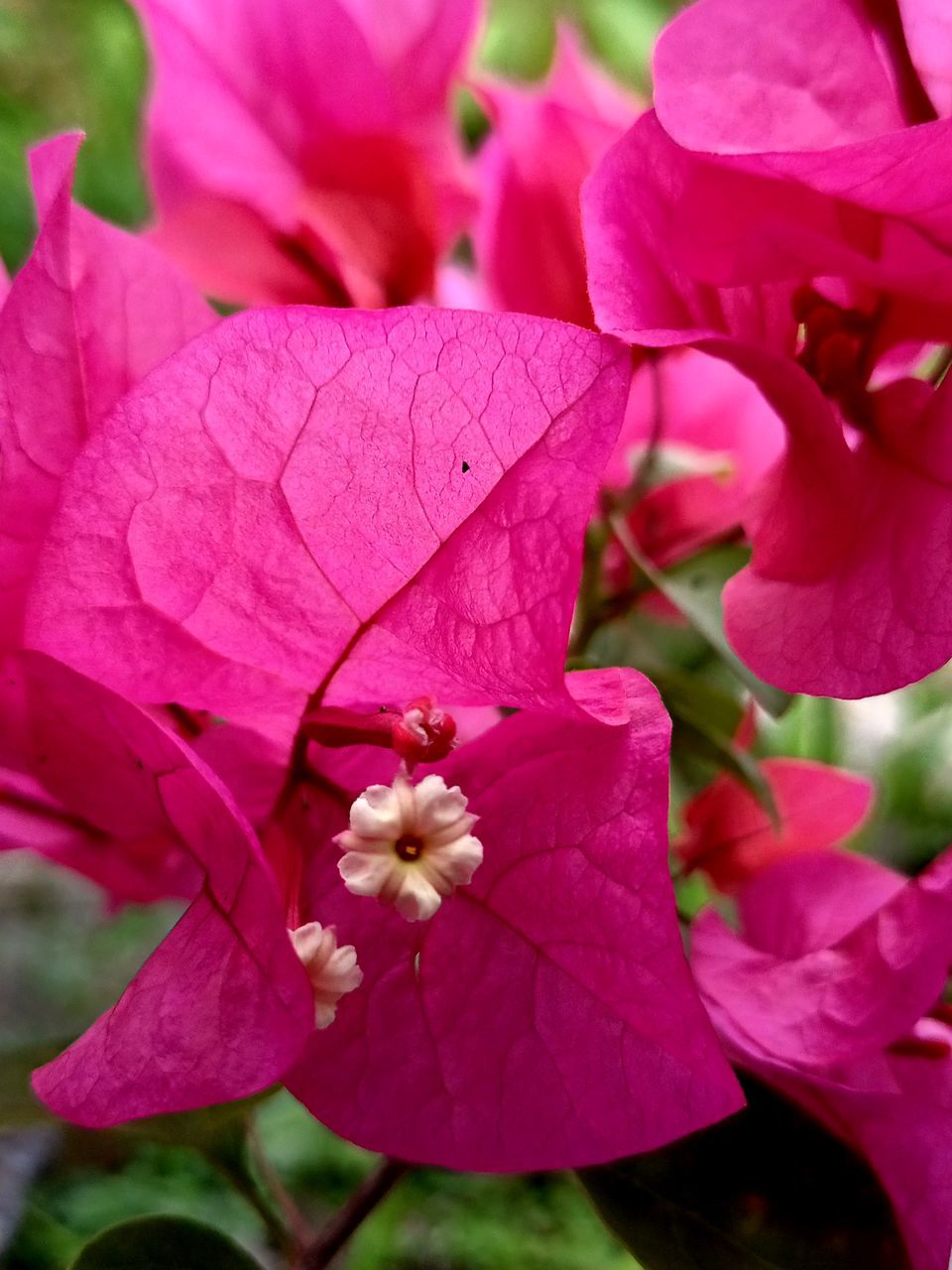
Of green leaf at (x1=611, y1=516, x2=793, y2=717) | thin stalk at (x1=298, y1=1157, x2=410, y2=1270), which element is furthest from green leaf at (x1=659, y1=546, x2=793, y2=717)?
thin stalk at (x1=298, y1=1157, x2=410, y2=1270)

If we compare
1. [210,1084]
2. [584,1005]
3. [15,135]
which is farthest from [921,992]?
[15,135]

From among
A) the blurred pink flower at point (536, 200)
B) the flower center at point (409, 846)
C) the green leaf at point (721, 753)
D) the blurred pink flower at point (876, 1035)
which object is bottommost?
the blurred pink flower at point (876, 1035)

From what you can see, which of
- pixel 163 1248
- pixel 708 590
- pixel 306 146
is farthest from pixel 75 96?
pixel 163 1248

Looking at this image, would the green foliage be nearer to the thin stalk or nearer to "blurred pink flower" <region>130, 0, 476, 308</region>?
"blurred pink flower" <region>130, 0, 476, 308</region>

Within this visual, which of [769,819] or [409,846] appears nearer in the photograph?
[409,846]

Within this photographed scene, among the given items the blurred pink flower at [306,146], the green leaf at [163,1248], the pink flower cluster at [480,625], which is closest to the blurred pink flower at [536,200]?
the blurred pink flower at [306,146]

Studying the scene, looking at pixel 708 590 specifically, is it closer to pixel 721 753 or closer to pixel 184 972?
pixel 721 753

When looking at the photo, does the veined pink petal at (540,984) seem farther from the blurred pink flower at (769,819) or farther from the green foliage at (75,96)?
the green foliage at (75,96)
